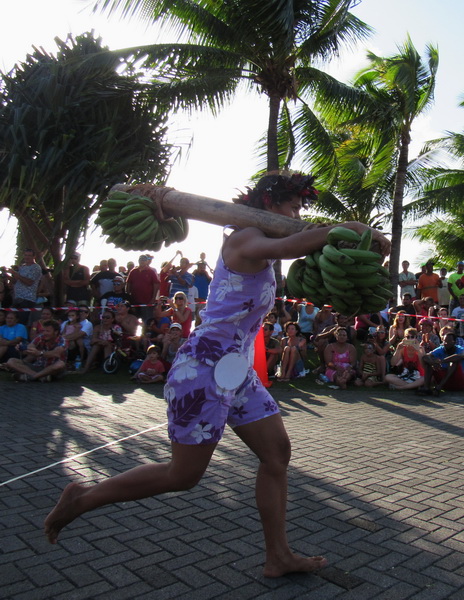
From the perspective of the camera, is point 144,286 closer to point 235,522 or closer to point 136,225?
point 235,522

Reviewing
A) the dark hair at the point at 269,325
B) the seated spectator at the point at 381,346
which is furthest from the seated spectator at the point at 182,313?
the seated spectator at the point at 381,346

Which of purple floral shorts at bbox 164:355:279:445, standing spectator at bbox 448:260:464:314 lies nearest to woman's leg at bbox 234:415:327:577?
purple floral shorts at bbox 164:355:279:445

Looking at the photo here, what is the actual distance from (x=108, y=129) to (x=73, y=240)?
2.62m

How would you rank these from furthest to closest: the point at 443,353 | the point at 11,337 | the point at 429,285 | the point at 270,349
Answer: the point at 429,285 → the point at 11,337 → the point at 270,349 → the point at 443,353

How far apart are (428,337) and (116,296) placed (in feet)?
20.9

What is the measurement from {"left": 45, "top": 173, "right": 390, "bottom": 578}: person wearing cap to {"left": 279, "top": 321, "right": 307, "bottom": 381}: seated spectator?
857 centimetres

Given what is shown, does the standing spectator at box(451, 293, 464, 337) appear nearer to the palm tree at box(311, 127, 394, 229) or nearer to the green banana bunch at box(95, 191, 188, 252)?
the palm tree at box(311, 127, 394, 229)

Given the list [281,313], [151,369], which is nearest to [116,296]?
[151,369]

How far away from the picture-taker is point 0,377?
11.7m

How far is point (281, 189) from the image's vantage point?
9.92ft

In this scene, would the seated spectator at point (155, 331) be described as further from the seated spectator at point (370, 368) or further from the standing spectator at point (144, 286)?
the seated spectator at point (370, 368)

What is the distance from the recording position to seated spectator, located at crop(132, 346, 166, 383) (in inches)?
450

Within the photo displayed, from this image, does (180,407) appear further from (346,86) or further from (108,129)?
(346,86)

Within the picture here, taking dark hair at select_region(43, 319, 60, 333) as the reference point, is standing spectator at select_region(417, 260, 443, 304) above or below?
above
